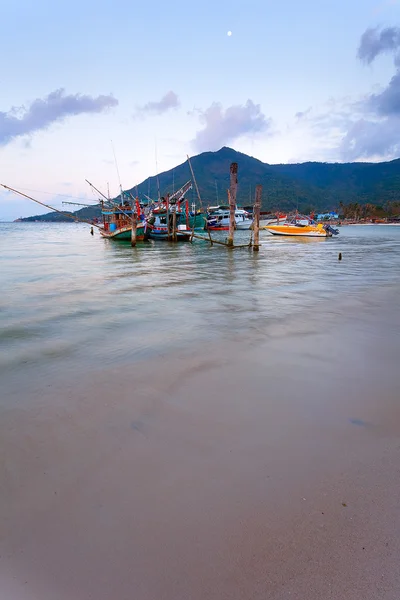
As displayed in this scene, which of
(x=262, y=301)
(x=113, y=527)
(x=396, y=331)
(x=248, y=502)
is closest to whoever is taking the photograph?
(x=113, y=527)

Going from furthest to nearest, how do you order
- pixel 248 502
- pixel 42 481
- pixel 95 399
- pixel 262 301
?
pixel 262 301 → pixel 95 399 → pixel 42 481 → pixel 248 502

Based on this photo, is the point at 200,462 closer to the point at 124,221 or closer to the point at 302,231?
the point at 124,221

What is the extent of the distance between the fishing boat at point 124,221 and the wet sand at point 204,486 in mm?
33820

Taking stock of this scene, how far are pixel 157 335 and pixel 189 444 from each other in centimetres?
395

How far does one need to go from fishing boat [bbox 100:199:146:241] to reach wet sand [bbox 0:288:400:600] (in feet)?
111

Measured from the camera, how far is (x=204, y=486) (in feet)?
9.31

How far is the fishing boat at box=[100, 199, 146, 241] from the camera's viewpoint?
124ft

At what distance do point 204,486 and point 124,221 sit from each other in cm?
4083

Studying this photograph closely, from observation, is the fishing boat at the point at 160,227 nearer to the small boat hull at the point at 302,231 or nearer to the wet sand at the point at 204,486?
the small boat hull at the point at 302,231

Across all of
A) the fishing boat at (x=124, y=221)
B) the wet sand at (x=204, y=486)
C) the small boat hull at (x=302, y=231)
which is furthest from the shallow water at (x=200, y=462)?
the small boat hull at (x=302, y=231)

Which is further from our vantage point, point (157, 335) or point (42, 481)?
point (157, 335)

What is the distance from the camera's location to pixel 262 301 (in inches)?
420

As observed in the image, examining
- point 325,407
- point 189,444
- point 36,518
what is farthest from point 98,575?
point 325,407

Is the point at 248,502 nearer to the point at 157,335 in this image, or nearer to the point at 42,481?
the point at 42,481
